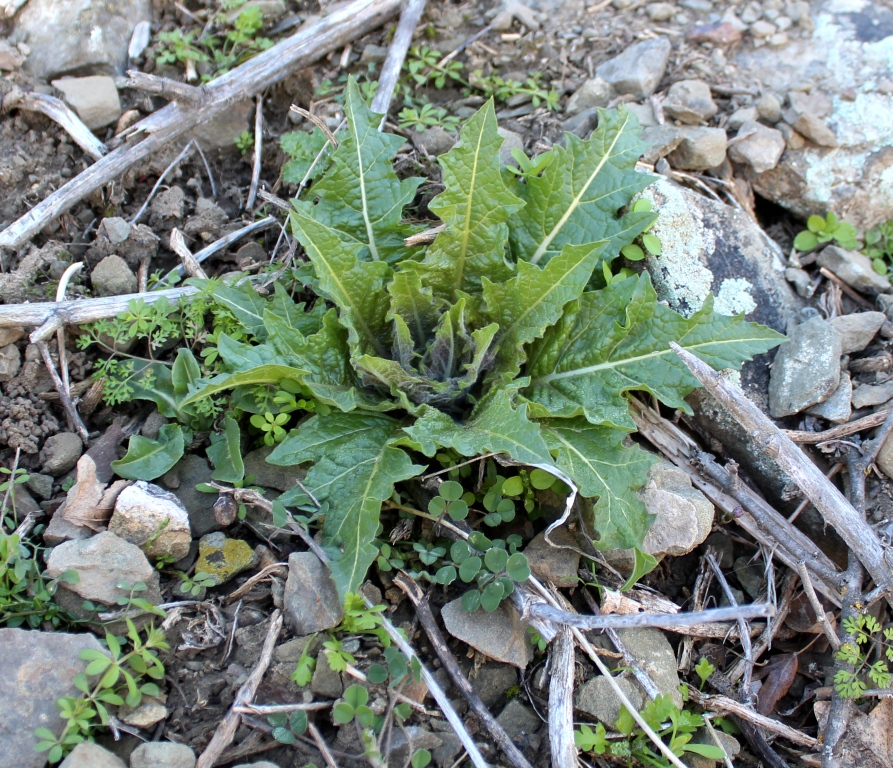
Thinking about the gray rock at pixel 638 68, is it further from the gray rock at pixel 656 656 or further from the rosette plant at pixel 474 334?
the gray rock at pixel 656 656

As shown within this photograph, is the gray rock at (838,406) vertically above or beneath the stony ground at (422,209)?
beneath

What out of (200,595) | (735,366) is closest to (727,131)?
(735,366)

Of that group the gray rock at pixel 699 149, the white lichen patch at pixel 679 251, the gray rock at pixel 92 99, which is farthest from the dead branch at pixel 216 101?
the white lichen patch at pixel 679 251

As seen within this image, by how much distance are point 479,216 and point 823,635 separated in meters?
2.14

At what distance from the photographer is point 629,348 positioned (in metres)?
2.85

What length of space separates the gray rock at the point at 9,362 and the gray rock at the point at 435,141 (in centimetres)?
206

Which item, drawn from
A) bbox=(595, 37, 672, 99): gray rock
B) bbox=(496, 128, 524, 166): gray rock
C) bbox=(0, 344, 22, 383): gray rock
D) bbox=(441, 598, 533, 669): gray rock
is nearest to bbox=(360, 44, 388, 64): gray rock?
bbox=(496, 128, 524, 166): gray rock

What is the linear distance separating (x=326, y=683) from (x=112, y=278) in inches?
79.5

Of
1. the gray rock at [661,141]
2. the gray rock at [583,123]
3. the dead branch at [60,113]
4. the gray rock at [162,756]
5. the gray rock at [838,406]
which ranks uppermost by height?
the dead branch at [60,113]

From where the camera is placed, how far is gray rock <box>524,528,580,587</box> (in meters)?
2.63

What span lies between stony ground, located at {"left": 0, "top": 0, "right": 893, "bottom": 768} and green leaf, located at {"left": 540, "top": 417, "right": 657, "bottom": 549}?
205 mm

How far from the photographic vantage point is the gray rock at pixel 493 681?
2.44 m

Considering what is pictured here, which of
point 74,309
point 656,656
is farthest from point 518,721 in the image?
point 74,309

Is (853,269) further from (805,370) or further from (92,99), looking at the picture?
(92,99)
